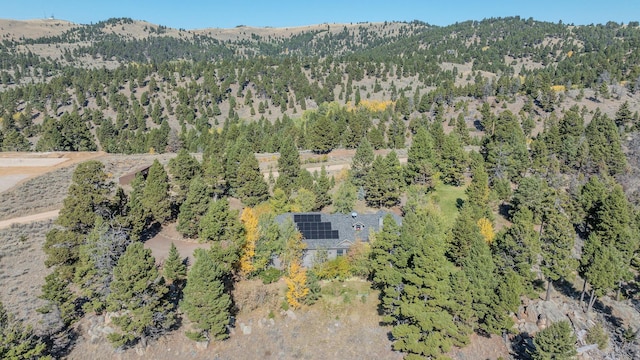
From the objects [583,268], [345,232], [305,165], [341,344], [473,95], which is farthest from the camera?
[473,95]

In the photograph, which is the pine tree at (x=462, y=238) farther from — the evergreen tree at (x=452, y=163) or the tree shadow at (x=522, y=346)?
the evergreen tree at (x=452, y=163)

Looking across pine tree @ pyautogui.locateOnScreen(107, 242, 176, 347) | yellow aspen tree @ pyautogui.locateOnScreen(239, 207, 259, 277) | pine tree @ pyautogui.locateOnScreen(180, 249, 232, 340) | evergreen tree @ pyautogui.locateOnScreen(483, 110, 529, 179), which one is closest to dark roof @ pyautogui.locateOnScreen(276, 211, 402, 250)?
yellow aspen tree @ pyautogui.locateOnScreen(239, 207, 259, 277)

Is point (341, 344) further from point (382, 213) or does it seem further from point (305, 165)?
point (305, 165)

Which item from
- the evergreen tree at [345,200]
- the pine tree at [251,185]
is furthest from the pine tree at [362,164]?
the pine tree at [251,185]

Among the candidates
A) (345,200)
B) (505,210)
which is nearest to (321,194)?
(345,200)

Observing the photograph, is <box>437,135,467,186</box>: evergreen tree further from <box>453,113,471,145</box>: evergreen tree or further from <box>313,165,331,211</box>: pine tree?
<box>453,113,471,145</box>: evergreen tree

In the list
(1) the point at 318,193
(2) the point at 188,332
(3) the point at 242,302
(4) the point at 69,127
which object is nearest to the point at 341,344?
(3) the point at 242,302

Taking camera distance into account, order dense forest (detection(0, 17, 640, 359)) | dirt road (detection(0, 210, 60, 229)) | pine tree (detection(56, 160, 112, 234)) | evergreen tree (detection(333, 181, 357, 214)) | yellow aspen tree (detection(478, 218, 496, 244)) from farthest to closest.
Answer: evergreen tree (detection(333, 181, 357, 214)) → yellow aspen tree (detection(478, 218, 496, 244)) → dirt road (detection(0, 210, 60, 229)) → pine tree (detection(56, 160, 112, 234)) → dense forest (detection(0, 17, 640, 359))
